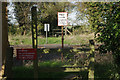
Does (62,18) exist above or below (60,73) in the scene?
above

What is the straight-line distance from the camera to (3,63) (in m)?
3.84

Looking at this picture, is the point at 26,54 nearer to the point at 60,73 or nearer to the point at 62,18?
the point at 60,73

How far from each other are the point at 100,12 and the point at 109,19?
26 cm

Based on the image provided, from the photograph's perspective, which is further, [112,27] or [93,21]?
[93,21]

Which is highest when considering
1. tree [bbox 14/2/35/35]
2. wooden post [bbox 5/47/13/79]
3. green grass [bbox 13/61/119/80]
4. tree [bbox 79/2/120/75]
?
tree [bbox 14/2/35/35]

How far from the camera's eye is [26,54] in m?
3.34

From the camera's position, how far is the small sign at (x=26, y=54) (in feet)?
10.9

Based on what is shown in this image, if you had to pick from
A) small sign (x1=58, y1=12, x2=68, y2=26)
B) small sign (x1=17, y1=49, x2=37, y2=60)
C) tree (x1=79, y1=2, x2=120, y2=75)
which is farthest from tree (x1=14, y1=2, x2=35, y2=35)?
small sign (x1=17, y1=49, x2=37, y2=60)

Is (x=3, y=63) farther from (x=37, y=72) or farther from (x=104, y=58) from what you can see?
(x=104, y=58)

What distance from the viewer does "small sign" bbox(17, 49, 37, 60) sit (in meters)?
3.34

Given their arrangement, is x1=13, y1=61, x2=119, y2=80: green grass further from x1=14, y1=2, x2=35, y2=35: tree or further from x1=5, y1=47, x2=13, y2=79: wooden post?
x1=14, y1=2, x2=35, y2=35: tree

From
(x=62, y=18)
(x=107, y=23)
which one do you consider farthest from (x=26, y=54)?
(x=62, y=18)

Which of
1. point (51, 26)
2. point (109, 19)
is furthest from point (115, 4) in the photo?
point (51, 26)

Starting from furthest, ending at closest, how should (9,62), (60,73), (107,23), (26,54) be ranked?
(60,73), (9,62), (107,23), (26,54)
